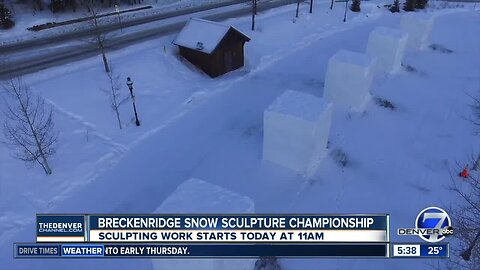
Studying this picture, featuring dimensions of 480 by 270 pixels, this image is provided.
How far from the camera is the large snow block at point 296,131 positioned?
55.7ft

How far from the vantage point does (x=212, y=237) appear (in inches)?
434

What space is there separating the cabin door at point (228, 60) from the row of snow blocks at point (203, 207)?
624 inches

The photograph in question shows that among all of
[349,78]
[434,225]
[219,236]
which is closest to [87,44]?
[349,78]

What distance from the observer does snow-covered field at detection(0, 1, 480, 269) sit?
52.9ft

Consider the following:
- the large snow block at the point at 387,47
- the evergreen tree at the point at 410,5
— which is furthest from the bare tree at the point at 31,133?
the evergreen tree at the point at 410,5

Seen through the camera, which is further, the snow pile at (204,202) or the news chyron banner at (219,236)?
the snow pile at (204,202)

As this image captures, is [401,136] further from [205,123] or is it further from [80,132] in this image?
[80,132]

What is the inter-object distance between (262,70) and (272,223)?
18.8 meters

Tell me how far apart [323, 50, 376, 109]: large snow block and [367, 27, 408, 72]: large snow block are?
17.6ft

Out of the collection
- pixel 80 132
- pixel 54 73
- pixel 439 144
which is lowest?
pixel 439 144

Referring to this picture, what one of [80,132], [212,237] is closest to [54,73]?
[80,132]

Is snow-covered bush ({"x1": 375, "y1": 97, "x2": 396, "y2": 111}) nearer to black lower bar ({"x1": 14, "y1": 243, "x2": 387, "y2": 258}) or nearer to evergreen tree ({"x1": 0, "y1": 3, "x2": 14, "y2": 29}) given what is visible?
black lower bar ({"x1": 14, "y1": 243, "x2": 387, "y2": 258})

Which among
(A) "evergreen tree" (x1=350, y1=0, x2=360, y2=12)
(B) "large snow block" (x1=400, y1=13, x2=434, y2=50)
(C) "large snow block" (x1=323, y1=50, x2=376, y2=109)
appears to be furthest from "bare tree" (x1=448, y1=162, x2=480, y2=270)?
(A) "evergreen tree" (x1=350, y1=0, x2=360, y2=12)

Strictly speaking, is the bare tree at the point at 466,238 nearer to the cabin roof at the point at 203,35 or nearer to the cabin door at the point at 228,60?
the cabin door at the point at 228,60
